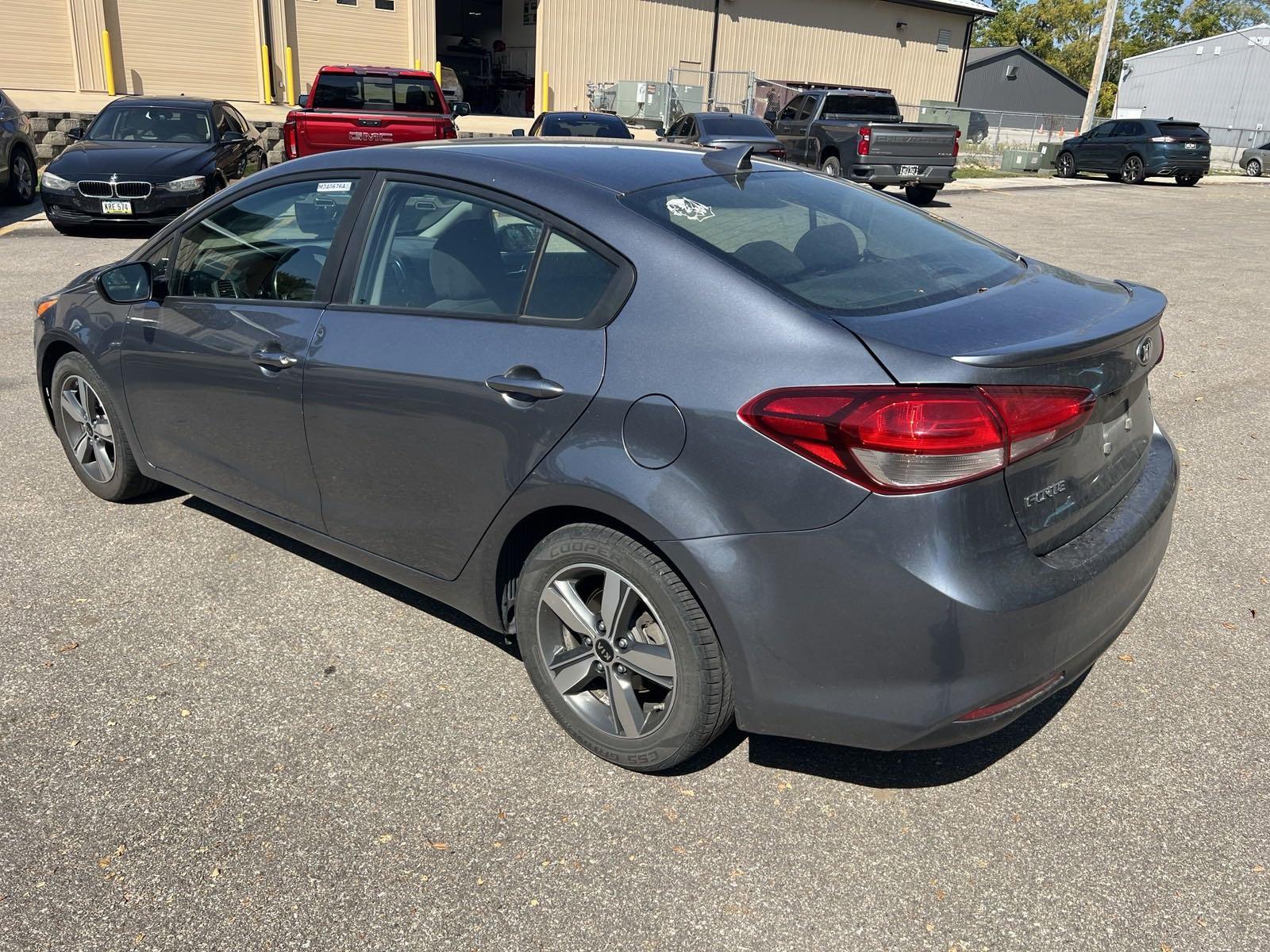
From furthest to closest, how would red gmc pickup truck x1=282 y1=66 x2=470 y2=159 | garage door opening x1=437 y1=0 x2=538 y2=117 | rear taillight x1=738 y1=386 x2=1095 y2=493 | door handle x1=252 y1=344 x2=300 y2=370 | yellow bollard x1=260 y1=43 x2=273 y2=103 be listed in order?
1. garage door opening x1=437 y1=0 x2=538 y2=117
2. yellow bollard x1=260 y1=43 x2=273 y2=103
3. red gmc pickup truck x1=282 y1=66 x2=470 y2=159
4. door handle x1=252 y1=344 x2=300 y2=370
5. rear taillight x1=738 y1=386 x2=1095 y2=493

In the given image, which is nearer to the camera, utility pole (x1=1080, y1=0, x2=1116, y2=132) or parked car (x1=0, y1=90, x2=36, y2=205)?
parked car (x1=0, y1=90, x2=36, y2=205)

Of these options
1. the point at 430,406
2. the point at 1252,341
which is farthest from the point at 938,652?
the point at 1252,341

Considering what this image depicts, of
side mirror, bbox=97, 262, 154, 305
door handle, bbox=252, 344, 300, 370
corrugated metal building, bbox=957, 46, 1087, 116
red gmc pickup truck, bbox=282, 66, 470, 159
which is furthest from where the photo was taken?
corrugated metal building, bbox=957, 46, 1087, 116

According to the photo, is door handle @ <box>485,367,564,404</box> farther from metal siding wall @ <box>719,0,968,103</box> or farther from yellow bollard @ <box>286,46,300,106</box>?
metal siding wall @ <box>719,0,968,103</box>

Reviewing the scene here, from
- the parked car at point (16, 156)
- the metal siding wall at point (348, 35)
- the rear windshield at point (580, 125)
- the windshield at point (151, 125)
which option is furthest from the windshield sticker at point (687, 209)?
the metal siding wall at point (348, 35)

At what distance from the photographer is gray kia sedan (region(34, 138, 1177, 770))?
2451mm

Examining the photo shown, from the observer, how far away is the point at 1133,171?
2853 cm

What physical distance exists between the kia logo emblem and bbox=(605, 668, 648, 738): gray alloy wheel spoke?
1688 millimetres

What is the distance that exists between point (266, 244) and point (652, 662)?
219 cm

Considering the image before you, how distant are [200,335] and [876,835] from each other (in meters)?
2.94

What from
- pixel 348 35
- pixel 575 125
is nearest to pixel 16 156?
pixel 575 125

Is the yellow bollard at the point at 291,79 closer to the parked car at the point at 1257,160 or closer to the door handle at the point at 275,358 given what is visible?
the door handle at the point at 275,358

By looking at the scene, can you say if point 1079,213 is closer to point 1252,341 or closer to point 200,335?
point 1252,341

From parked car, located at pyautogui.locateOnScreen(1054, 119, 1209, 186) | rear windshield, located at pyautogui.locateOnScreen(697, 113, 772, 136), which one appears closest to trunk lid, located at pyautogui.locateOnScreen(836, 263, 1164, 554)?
rear windshield, located at pyautogui.locateOnScreen(697, 113, 772, 136)
